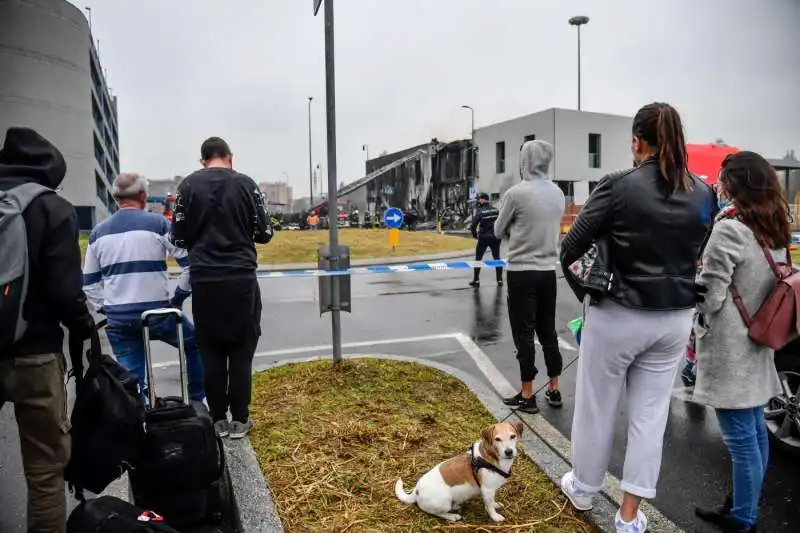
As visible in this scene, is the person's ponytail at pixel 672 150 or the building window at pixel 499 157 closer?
the person's ponytail at pixel 672 150

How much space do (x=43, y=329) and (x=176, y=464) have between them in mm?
906

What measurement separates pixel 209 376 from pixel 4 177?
1.72 meters

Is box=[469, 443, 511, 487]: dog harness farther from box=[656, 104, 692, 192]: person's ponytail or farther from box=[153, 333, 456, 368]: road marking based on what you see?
box=[153, 333, 456, 368]: road marking

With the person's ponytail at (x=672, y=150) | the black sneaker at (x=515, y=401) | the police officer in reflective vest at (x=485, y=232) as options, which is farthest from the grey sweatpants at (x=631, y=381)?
the police officer in reflective vest at (x=485, y=232)

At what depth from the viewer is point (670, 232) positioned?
2.55m

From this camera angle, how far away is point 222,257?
3584 millimetres

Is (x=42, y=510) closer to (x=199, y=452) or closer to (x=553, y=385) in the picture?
(x=199, y=452)

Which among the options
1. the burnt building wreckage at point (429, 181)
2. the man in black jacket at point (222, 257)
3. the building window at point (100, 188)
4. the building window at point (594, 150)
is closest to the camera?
the man in black jacket at point (222, 257)

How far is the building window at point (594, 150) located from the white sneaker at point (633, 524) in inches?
1542

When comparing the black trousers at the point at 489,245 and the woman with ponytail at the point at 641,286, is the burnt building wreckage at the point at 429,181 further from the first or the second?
the woman with ponytail at the point at 641,286

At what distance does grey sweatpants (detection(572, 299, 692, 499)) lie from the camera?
2.64 meters

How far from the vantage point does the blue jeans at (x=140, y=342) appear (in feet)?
12.6

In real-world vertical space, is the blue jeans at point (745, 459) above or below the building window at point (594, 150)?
below

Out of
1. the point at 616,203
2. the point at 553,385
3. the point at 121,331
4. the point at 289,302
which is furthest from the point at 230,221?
the point at 289,302
